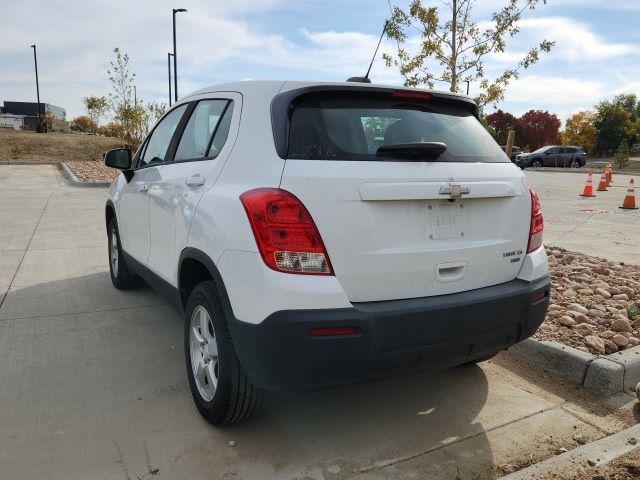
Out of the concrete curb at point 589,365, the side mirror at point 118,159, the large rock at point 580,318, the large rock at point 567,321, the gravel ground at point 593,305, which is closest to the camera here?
the concrete curb at point 589,365

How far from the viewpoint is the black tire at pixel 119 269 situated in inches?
203

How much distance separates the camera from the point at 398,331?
2.40 meters

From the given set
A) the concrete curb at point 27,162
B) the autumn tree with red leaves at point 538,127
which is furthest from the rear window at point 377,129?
the autumn tree with red leaves at point 538,127

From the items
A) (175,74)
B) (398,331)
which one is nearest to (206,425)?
(398,331)

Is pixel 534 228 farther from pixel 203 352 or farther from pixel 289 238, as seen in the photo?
pixel 203 352

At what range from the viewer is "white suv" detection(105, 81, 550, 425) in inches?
92.0

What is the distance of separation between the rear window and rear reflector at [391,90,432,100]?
0.03 metres

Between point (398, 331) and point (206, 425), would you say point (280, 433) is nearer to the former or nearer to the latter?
point (206, 425)

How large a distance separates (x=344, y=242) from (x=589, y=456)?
1.57 metres

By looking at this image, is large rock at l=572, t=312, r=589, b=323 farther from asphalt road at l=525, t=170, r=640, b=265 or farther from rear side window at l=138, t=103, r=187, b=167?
rear side window at l=138, t=103, r=187, b=167

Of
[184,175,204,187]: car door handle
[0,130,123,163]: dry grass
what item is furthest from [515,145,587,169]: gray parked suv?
[184,175,204,187]: car door handle

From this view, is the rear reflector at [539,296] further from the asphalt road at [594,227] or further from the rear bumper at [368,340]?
the asphalt road at [594,227]

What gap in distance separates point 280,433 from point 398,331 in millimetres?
959

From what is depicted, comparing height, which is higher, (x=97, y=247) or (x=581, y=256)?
(x=581, y=256)
